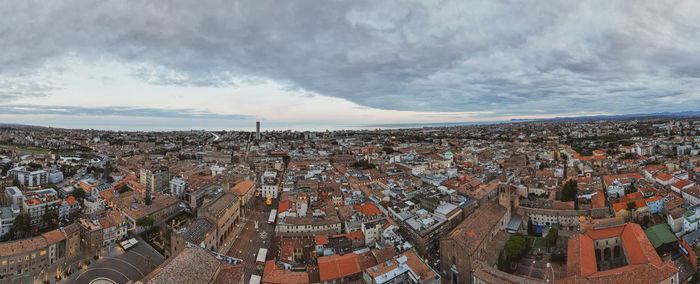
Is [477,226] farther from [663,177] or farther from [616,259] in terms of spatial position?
[663,177]

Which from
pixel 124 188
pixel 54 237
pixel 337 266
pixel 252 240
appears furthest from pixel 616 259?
pixel 124 188

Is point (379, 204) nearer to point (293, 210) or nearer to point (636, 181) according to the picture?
point (293, 210)

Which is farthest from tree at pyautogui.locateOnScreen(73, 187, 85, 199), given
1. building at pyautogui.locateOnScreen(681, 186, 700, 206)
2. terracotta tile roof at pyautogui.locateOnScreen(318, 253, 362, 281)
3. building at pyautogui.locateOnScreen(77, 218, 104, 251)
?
building at pyautogui.locateOnScreen(681, 186, 700, 206)

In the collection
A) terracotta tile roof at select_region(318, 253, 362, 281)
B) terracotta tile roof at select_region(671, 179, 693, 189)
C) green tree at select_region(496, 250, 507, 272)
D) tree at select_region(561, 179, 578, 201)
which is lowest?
green tree at select_region(496, 250, 507, 272)

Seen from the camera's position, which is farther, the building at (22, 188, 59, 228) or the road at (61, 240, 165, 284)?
the building at (22, 188, 59, 228)

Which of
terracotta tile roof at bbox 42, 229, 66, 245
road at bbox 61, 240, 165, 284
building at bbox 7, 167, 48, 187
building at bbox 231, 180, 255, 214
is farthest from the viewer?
building at bbox 7, 167, 48, 187

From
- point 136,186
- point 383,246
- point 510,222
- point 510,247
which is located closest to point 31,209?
point 136,186

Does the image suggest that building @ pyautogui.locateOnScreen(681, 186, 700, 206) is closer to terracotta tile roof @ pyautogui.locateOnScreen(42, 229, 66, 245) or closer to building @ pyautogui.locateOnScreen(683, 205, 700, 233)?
building @ pyautogui.locateOnScreen(683, 205, 700, 233)
